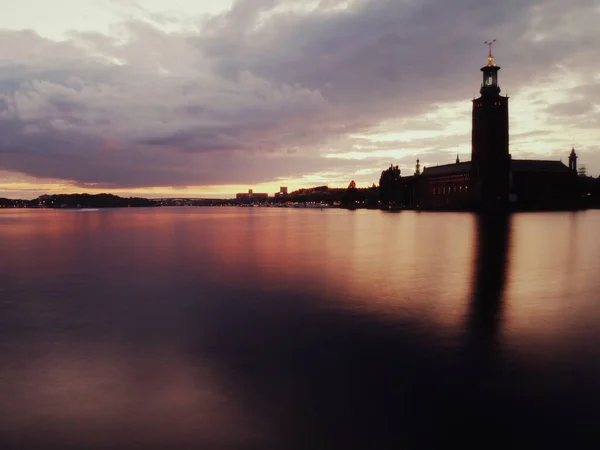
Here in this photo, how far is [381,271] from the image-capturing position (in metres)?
27.3

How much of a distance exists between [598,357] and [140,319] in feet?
44.4

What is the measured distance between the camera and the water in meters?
8.23

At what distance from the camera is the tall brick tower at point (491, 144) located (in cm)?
12925

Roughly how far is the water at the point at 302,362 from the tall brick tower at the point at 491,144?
4464 inches

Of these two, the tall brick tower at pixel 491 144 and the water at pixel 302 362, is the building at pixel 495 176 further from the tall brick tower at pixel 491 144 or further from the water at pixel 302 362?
the water at pixel 302 362

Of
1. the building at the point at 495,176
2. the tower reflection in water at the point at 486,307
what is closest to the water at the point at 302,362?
the tower reflection in water at the point at 486,307

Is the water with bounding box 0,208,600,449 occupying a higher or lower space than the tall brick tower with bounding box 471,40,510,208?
lower

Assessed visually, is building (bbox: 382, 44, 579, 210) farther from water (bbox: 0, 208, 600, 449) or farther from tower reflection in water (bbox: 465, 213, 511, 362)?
water (bbox: 0, 208, 600, 449)

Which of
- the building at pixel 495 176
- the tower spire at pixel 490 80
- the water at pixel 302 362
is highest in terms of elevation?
the tower spire at pixel 490 80

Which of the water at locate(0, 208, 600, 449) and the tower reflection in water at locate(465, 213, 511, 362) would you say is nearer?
the water at locate(0, 208, 600, 449)

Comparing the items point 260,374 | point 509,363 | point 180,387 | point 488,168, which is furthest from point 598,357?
point 488,168

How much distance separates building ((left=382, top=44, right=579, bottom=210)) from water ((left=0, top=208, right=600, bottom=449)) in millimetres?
114178

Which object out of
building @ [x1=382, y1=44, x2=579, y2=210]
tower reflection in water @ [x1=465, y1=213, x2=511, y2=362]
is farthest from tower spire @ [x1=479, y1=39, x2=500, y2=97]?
tower reflection in water @ [x1=465, y1=213, x2=511, y2=362]

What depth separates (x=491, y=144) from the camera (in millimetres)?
130000
